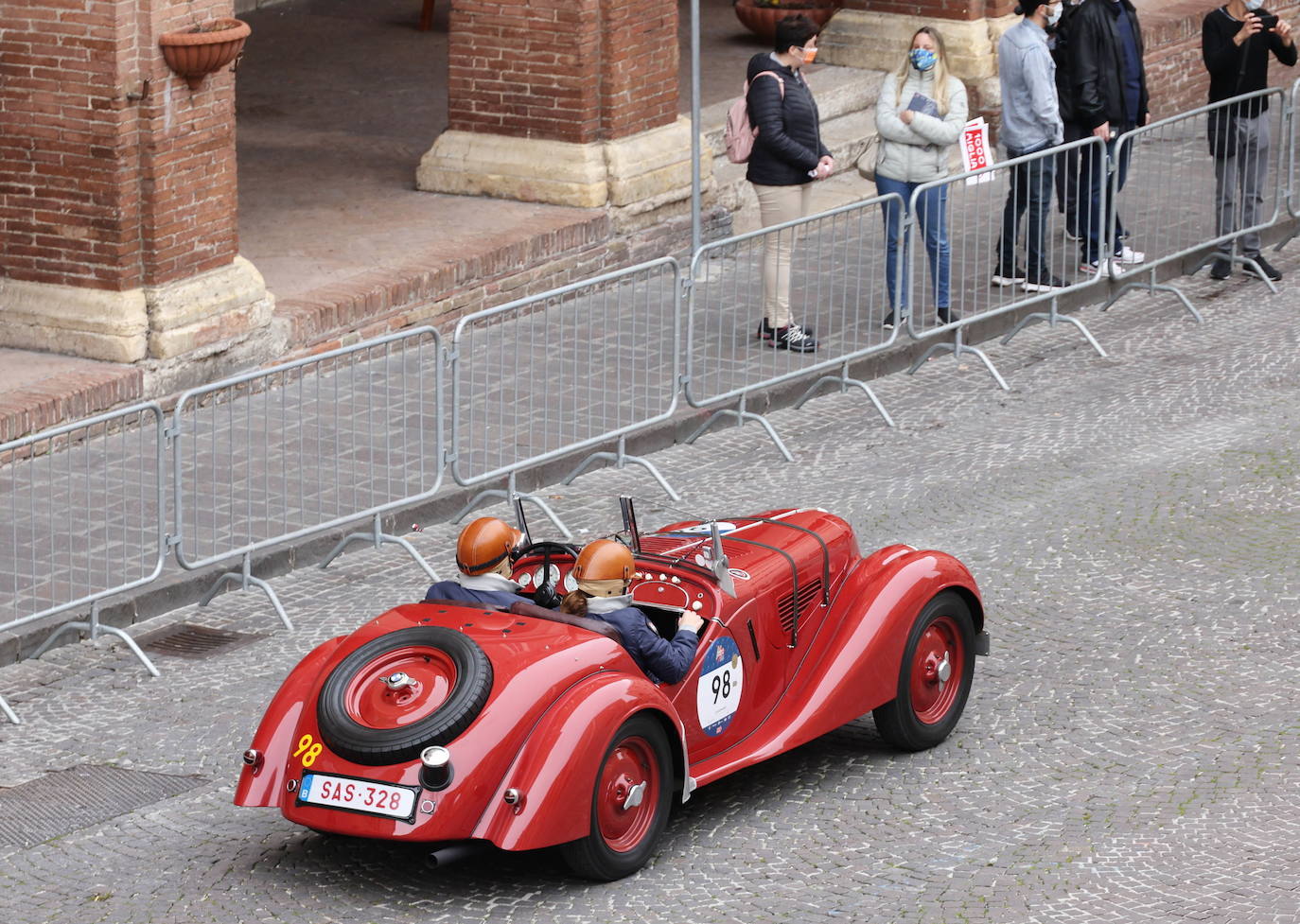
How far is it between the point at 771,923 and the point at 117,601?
3675 mm

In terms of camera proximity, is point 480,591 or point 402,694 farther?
point 480,591

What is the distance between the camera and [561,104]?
14.5 meters

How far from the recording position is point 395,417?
1070 centimetres

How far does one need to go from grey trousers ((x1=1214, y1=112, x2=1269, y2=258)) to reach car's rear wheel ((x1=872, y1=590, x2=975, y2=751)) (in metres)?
7.22

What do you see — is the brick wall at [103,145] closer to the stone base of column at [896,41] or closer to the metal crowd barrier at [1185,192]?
the metal crowd barrier at [1185,192]

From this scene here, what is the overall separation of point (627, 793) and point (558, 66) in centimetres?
855

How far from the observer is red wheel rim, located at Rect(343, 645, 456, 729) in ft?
21.0

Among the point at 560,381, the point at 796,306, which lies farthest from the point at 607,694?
the point at 796,306

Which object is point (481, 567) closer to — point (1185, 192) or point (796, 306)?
point (796, 306)

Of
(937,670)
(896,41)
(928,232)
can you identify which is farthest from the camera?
(896,41)

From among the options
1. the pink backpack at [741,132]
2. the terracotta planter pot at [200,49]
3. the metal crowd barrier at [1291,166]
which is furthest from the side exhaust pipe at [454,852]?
the metal crowd barrier at [1291,166]

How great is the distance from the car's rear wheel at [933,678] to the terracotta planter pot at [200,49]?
5.47 metres

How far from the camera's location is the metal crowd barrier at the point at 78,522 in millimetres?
8820

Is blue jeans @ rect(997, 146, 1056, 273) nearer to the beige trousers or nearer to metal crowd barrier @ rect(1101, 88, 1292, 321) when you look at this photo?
metal crowd barrier @ rect(1101, 88, 1292, 321)
